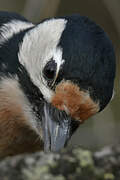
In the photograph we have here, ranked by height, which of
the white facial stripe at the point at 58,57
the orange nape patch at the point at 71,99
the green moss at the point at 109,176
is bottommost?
the orange nape patch at the point at 71,99

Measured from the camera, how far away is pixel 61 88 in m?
2.92

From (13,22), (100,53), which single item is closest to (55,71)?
(100,53)

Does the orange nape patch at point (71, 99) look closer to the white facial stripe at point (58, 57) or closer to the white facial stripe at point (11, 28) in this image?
the white facial stripe at point (58, 57)

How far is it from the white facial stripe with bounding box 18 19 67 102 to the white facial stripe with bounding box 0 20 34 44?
10.6 inches

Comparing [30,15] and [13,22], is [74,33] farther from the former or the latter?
[30,15]

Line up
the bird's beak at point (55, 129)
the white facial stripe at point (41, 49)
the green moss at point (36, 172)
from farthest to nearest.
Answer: the white facial stripe at point (41, 49) → the bird's beak at point (55, 129) → the green moss at point (36, 172)

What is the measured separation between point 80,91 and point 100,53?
309 millimetres

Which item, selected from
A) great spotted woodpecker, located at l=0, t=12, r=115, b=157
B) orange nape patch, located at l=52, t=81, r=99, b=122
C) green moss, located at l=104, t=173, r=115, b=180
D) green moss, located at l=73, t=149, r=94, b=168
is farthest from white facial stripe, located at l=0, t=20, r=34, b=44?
green moss, located at l=104, t=173, r=115, b=180

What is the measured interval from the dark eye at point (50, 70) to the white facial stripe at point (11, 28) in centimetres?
74

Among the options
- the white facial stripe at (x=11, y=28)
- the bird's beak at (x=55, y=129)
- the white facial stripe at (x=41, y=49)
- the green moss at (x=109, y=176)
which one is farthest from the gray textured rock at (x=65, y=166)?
the white facial stripe at (x=11, y=28)

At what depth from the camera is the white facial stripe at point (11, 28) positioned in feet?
12.2

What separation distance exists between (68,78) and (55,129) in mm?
356

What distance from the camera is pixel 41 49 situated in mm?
3193

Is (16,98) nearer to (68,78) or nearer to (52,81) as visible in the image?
(52,81)
